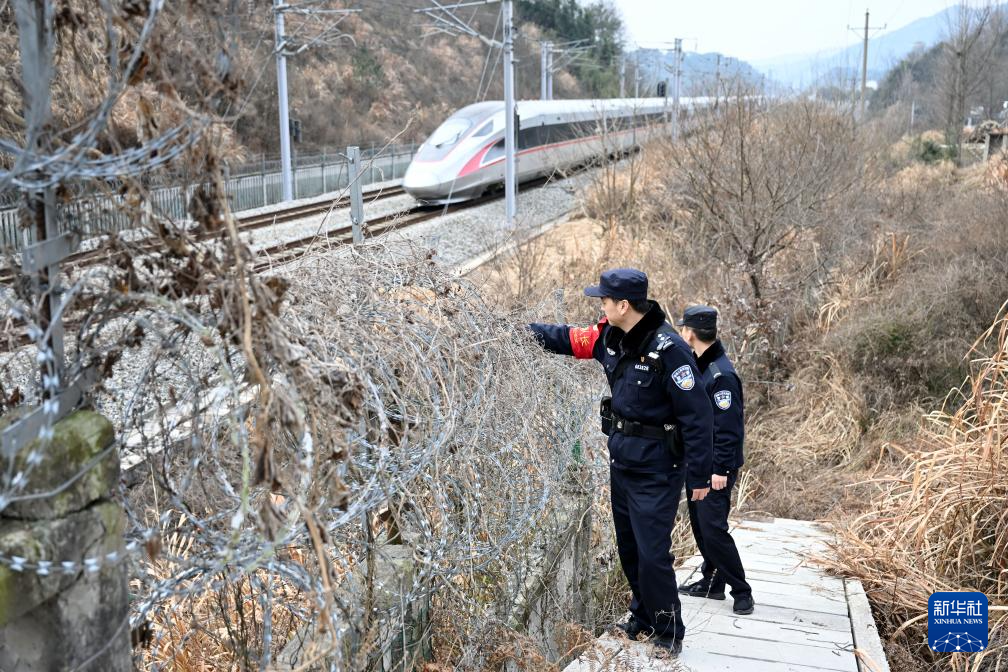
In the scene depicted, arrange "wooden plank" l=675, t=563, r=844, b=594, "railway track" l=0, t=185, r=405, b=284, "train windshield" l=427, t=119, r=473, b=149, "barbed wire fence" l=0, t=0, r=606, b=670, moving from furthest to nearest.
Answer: "train windshield" l=427, t=119, r=473, b=149, "wooden plank" l=675, t=563, r=844, b=594, "railway track" l=0, t=185, r=405, b=284, "barbed wire fence" l=0, t=0, r=606, b=670

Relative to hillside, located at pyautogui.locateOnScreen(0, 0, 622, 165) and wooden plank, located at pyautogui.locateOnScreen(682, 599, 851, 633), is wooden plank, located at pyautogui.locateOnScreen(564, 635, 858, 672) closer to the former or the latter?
wooden plank, located at pyautogui.locateOnScreen(682, 599, 851, 633)

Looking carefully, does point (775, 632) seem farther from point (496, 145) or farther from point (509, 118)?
point (496, 145)

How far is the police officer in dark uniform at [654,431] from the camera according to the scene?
4.69 meters

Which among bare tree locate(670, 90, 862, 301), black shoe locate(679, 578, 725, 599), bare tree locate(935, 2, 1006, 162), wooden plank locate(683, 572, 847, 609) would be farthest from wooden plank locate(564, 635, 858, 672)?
bare tree locate(935, 2, 1006, 162)

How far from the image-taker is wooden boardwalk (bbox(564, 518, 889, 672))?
474 cm

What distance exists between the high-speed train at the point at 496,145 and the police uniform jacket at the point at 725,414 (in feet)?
47.8

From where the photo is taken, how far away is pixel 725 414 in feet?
18.1

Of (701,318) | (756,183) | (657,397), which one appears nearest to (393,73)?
(756,183)

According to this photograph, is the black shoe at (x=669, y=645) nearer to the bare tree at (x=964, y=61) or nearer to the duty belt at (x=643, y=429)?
the duty belt at (x=643, y=429)

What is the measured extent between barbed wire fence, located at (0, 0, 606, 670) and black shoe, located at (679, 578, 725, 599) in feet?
3.53

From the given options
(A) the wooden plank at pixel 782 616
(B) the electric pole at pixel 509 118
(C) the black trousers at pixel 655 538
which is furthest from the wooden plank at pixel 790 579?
(B) the electric pole at pixel 509 118

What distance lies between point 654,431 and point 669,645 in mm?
1073

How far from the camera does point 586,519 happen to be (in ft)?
18.4

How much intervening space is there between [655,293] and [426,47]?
4315cm
